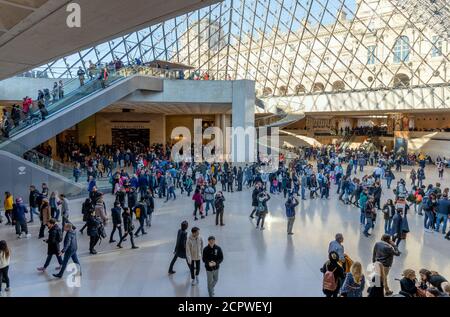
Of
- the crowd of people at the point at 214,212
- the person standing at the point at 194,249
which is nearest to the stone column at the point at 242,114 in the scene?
the crowd of people at the point at 214,212

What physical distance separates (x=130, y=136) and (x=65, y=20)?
1155 inches

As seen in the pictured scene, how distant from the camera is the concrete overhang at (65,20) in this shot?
588cm

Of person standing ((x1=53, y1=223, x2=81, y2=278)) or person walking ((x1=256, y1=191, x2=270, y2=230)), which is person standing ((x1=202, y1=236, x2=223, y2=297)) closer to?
→ person standing ((x1=53, y1=223, x2=81, y2=278))

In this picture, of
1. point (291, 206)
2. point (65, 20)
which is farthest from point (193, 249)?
point (65, 20)

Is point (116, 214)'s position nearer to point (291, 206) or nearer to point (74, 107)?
point (291, 206)

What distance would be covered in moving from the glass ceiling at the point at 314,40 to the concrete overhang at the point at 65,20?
17.5 meters

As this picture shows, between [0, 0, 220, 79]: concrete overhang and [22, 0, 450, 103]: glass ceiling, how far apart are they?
17506 mm

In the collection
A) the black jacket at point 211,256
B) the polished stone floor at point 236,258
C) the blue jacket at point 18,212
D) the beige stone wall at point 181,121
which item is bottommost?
the polished stone floor at point 236,258

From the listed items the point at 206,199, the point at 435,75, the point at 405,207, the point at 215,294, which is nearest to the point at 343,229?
the point at 405,207

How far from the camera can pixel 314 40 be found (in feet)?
142

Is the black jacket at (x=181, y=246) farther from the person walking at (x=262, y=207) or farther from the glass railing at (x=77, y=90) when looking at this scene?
the glass railing at (x=77, y=90)

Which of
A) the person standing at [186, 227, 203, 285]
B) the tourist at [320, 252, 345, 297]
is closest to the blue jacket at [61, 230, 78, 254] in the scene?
the person standing at [186, 227, 203, 285]

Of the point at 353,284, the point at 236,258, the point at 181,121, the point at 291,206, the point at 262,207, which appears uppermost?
the point at 181,121

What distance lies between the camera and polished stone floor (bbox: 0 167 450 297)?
273 inches
